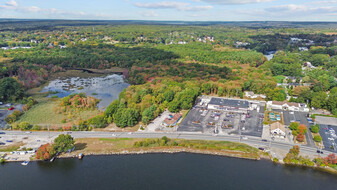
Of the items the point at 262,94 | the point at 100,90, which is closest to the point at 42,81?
the point at 100,90

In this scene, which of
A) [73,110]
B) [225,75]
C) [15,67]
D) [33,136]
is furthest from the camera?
[15,67]

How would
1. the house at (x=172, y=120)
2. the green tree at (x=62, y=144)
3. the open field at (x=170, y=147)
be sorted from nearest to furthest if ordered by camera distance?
the green tree at (x=62, y=144) < the open field at (x=170, y=147) < the house at (x=172, y=120)

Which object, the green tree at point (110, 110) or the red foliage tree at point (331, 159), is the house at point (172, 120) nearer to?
the green tree at point (110, 110)

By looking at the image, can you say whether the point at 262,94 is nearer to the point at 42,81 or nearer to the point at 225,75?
the point at 225,75

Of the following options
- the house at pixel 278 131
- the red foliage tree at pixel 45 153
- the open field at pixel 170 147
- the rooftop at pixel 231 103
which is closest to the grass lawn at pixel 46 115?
the open field at pixel 170 147

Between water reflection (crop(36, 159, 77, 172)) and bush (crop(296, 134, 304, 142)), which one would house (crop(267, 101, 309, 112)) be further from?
water reflection (crop(36, 159, 77, 172))

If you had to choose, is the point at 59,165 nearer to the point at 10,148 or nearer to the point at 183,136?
the point at 10,148

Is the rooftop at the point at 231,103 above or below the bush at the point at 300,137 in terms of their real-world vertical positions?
above
